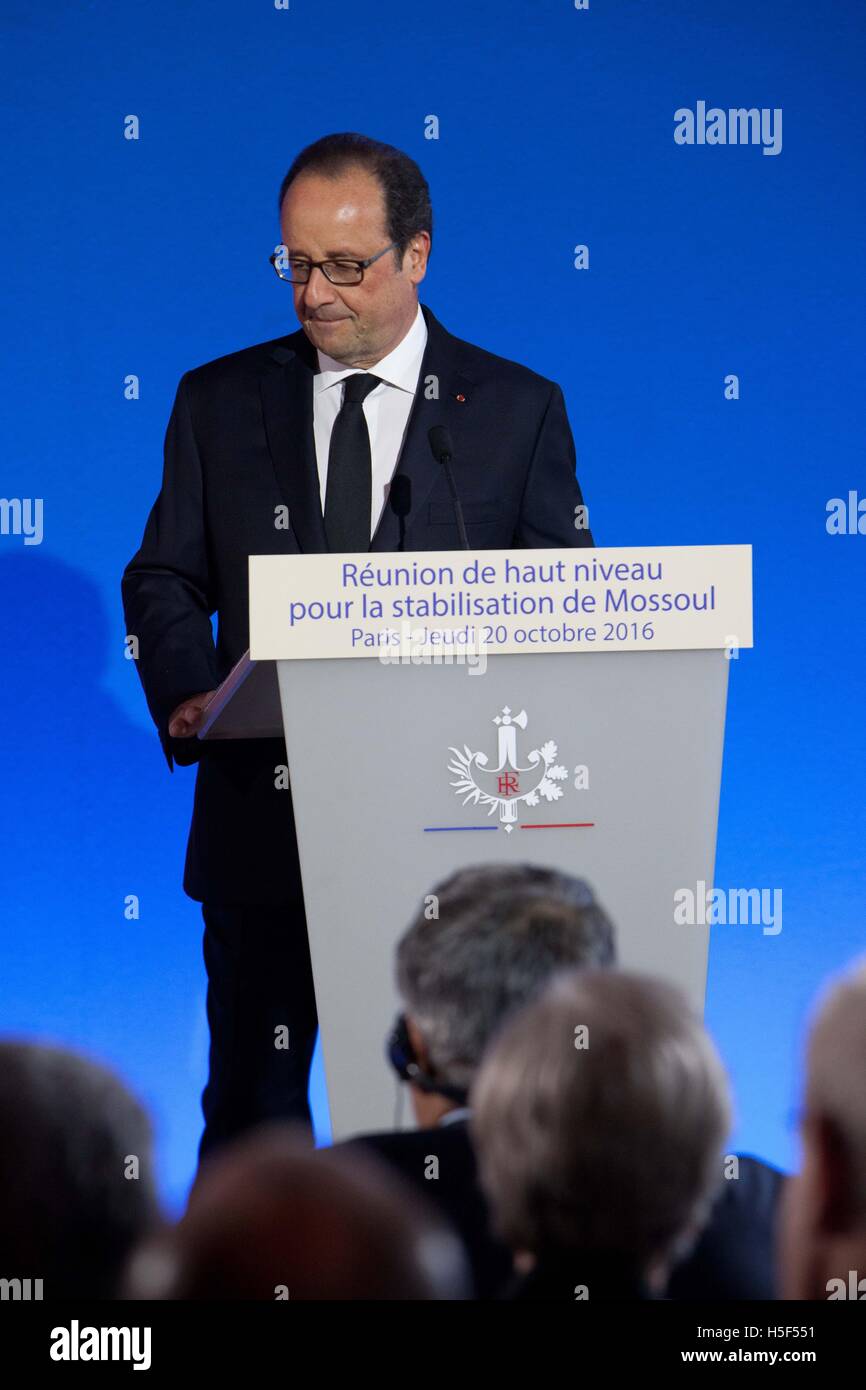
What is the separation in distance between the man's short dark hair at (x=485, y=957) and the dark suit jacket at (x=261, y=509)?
0.88 meters

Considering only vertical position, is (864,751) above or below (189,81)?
below

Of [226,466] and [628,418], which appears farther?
[628,418]

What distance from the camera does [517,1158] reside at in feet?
3.99

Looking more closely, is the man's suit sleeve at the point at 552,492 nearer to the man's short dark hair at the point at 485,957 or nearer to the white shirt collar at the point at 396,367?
the white shirt collar at the point at 396,367

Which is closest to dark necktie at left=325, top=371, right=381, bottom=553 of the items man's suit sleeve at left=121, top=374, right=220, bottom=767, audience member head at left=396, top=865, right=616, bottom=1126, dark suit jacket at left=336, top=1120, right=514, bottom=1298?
man's suit sleeve at left=121, top=374, right=220, bottom=767

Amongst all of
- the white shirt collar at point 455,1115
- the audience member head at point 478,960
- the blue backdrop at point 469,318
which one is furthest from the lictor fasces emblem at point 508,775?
the blue backdrop at point 469,318

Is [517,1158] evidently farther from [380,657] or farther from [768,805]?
[768,805]

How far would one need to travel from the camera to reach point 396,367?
2791 mm

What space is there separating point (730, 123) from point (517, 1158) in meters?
3.17

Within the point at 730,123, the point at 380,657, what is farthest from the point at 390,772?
the point at 730,123

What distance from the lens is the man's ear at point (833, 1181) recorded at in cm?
122

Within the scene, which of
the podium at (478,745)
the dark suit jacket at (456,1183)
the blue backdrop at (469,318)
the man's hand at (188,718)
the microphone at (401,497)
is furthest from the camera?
the blue backdrop at (469,318)

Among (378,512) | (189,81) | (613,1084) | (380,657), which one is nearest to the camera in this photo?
(613,1084)

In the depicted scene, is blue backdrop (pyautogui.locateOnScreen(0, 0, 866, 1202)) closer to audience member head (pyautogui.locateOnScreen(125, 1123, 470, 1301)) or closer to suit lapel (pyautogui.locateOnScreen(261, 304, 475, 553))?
suit lapel (pyautogui.locateOnScreen(261, 304, 475, 553))
